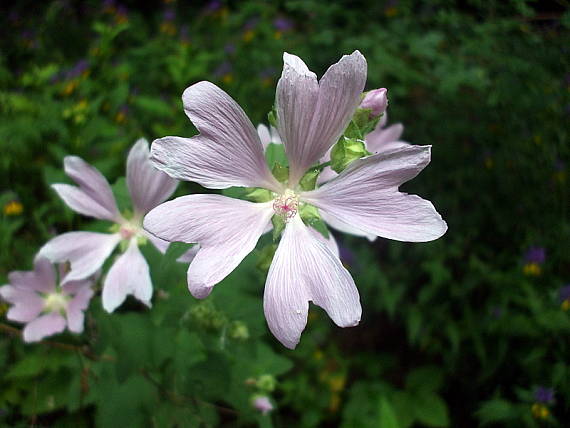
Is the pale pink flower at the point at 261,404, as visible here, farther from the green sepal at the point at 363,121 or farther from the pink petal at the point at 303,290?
the green sepal at the point at 363,121

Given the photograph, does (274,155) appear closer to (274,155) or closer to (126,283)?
(274,155)

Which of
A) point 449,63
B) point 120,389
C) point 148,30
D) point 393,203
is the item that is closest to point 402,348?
point 449,63

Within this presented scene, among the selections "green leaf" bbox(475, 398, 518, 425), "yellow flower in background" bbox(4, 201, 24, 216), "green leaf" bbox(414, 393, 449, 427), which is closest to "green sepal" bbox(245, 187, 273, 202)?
"yellow flower in background" bbox(4, 201, 24, 216)

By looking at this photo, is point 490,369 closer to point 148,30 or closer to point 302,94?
point 302,94

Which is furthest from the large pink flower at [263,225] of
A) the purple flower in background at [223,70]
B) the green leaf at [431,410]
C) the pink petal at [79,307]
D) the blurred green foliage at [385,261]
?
the purple flower in background at [223,70]

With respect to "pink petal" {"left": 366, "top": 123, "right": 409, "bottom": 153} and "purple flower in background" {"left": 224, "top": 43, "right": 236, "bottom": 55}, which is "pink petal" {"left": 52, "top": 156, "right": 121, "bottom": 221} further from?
"purple flower in background" {"left": 224, "top": 43, "right": 236, "bottom": 55}

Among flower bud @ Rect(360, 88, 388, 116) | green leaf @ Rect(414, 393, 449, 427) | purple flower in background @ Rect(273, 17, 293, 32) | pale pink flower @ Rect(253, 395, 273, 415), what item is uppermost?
flower bud @ Rect(360, 88, 388, 116)
